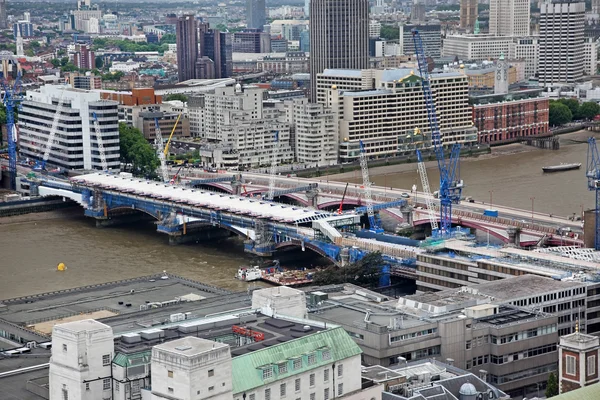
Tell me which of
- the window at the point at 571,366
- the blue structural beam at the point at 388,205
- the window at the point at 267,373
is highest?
the window at the point at 267,373

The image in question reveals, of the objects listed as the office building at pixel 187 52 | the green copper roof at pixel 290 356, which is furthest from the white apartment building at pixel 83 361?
the office building at pixel 187 52

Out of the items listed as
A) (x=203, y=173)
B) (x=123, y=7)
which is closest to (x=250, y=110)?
(x=203, y=173)

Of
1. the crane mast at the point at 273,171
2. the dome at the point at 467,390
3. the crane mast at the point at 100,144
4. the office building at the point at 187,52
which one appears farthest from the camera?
the office building at the point at 187,52

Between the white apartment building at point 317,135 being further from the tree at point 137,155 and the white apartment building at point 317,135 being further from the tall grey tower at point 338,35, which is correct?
the tall grey tower at point 338,35

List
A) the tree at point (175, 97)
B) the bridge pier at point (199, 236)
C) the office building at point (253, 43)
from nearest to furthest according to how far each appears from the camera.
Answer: the bridge pier at point (199, 236), the tree at point (175, 97), the office building at point (253, 43)

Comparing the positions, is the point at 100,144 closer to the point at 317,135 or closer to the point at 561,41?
the point at 317,135

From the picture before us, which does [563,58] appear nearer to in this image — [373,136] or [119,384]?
[373,136]

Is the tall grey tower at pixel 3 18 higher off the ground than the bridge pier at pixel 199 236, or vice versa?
the tall grey tower at pixel 3 18

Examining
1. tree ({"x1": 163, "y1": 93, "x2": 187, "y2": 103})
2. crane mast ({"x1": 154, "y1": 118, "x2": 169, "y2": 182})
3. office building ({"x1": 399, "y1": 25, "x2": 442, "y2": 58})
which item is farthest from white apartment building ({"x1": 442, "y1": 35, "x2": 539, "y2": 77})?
crane mast ({"x1": 154, "y1": 118, "x2": 169, "y2": 182})
